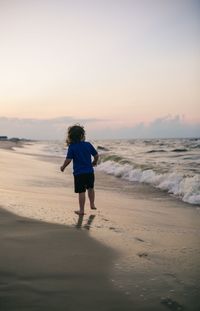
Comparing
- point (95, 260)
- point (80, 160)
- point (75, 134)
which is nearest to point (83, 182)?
point (80, 160)

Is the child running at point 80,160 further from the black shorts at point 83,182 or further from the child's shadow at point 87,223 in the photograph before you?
the child's shadow at point 87,223

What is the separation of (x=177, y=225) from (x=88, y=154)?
2019 millimetres

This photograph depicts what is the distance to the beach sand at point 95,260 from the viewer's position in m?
2.67

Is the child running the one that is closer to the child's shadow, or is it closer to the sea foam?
the child's shadow

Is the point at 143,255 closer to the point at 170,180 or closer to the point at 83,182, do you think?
the point at 83,182

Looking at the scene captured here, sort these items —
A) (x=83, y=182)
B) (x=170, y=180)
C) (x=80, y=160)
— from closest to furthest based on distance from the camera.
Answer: (x=83, y=182)
(x=80, y=160)
(x=170, y=180)

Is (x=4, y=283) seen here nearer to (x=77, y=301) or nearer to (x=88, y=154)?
(x=77, y=301)

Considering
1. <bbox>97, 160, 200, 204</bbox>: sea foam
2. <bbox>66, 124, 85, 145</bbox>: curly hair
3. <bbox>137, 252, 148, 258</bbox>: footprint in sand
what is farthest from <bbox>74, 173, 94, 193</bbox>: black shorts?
<bbox>97, 160, 200, 204</bbox>: sea foam

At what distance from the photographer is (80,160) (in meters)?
6.58

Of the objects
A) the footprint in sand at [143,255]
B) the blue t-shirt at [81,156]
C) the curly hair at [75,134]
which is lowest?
the footprint in sand at [143,255]

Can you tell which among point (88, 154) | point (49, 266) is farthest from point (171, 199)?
point (49, 266)

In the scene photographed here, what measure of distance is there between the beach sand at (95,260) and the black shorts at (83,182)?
0.39 m

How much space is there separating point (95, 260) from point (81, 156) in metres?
3.21

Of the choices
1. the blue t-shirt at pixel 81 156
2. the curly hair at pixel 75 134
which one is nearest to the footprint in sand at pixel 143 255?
the blue t-shirt at pixel 81 156
